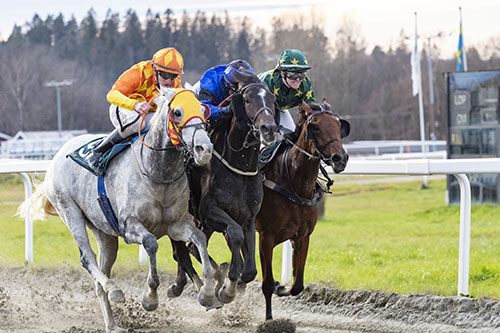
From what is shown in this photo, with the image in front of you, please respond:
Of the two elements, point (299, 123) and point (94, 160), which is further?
point (299, 123)

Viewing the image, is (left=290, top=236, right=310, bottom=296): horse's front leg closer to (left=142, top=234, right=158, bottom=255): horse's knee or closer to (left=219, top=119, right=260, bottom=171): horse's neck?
(left=219, top=119, right=260, bottom=171): horse's neck

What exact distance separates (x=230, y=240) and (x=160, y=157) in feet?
2.09

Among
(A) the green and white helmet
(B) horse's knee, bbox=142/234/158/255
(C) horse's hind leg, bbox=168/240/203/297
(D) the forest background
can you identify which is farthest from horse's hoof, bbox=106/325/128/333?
(D) the forest background

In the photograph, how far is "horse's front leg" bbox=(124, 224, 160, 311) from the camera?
4332 mm

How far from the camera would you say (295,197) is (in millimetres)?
5082

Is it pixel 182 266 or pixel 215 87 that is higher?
pixel 215 87

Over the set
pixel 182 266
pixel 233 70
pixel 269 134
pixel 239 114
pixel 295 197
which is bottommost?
pixel 182 266

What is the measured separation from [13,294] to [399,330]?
3.50m

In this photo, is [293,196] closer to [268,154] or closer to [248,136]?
[268,154]

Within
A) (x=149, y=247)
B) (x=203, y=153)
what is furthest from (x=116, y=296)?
(x=203, y=153)

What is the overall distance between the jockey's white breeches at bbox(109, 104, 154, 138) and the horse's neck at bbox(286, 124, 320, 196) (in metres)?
1.02

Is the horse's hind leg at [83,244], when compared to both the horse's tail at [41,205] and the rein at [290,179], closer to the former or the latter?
→ the horse's tail at [41,205]

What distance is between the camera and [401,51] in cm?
5150

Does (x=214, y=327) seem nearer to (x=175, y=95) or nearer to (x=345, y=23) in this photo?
(x=175, y=95)
